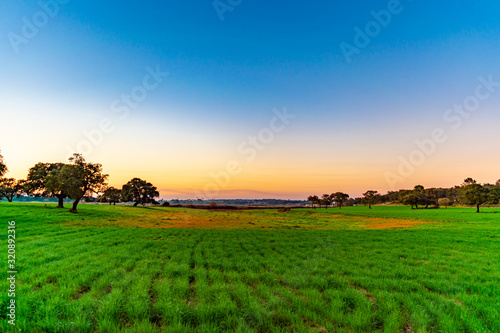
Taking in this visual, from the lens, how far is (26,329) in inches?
233

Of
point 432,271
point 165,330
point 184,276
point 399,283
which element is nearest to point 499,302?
point 399,283

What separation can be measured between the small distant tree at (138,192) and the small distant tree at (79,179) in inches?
2254

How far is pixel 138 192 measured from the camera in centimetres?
10881

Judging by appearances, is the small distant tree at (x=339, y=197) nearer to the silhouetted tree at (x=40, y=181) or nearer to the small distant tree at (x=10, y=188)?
the silhouetted tree at (x=40, y=181)

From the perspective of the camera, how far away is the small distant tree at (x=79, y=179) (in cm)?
4878

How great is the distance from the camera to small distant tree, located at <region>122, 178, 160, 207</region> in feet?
354

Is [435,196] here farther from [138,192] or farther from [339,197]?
[138,192]

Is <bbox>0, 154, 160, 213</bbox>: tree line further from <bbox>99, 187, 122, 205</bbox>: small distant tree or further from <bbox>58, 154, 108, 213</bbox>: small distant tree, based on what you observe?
<bbox>99, 187, 122, 205</bbox>: small distant tree

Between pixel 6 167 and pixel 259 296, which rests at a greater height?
pixel 6 167

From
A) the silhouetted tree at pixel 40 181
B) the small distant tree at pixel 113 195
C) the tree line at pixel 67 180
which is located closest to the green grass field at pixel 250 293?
the tree line at pixel 67 180

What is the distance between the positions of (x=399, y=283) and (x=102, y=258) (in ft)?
53.3

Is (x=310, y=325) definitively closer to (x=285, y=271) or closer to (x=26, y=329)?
(x=285, y=271)

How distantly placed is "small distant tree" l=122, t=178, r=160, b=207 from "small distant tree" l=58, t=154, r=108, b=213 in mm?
57257

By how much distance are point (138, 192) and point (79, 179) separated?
6119cm
